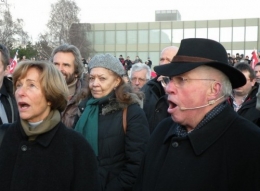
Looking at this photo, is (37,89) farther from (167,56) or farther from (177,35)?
(177,35)

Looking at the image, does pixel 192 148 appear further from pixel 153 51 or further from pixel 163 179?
pixel 153 51

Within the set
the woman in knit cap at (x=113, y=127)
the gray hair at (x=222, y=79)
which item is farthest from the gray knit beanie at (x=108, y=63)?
the gray hair at (x=222, y=79)

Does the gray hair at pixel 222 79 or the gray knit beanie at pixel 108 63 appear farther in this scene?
the gray knit beanie at pixel 108 63

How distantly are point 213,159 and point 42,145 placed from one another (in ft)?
4.02

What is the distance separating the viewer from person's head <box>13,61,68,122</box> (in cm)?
287

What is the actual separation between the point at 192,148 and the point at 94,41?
54.4m

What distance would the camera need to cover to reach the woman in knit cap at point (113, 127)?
3.45m

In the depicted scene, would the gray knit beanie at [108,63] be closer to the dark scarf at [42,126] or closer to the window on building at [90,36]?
the dark scarf at [42,126]

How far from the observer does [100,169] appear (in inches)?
135

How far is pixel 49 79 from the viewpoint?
2.95m

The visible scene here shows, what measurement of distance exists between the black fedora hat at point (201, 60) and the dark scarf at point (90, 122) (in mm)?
1144

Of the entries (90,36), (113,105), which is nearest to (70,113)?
(113,105)

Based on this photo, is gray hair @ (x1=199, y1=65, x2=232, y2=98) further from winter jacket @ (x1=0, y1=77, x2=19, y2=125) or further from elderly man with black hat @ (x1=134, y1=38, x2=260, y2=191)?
winter jacket @ (x1=0, y1=77, x2=19, y2=125)

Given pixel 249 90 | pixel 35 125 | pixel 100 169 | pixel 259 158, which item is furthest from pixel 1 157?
pixel 249 90
